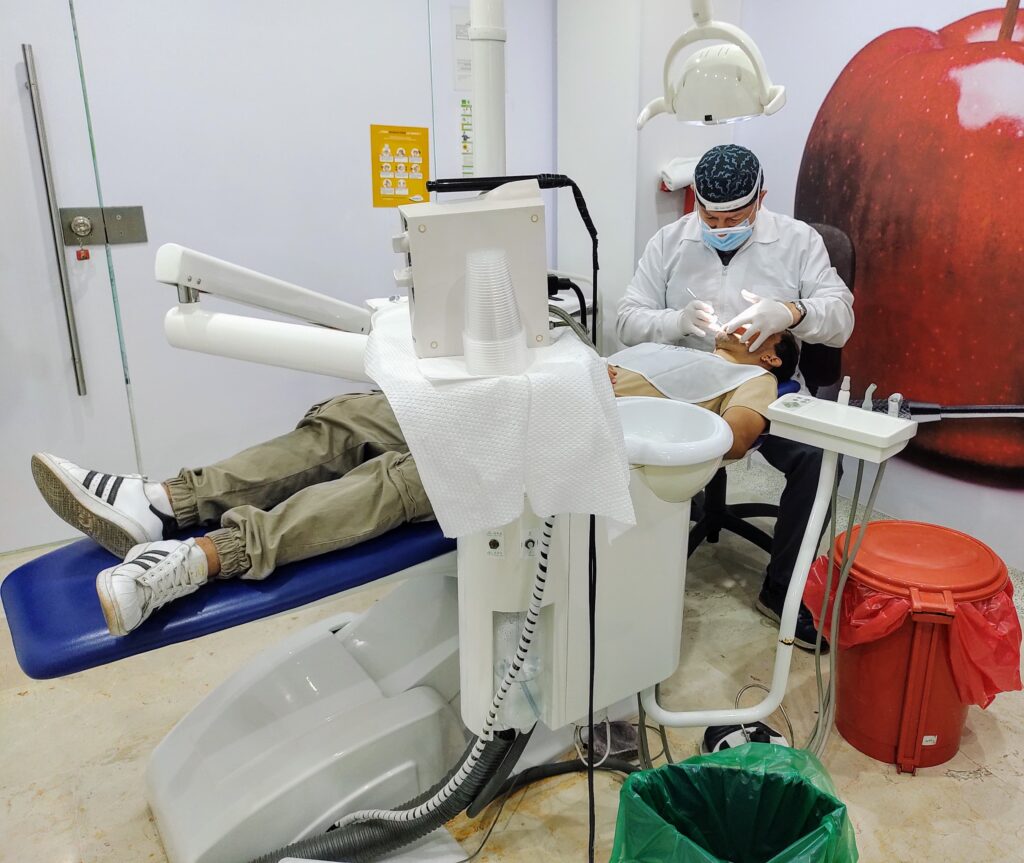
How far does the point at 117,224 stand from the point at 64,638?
5.61 ft

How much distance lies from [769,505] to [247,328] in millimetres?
1892

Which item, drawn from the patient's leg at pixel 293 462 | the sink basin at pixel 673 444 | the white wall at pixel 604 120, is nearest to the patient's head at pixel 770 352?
the sink basin at pixel 673 444

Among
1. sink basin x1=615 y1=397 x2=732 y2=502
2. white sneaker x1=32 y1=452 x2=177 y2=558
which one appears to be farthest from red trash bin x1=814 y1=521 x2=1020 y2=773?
white sneaker x1=32 y1=452 x2=177 y2=558

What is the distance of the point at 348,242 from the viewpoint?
284cm

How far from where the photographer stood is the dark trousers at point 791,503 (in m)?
2.05

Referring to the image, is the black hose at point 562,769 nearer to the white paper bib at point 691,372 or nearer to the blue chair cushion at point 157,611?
the blue chair cushion at point 157,611

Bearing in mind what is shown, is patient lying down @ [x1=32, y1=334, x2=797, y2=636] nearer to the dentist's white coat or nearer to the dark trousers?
the dark trousers

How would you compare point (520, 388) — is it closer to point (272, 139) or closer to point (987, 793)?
point (987, 793)

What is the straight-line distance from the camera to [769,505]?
2.55m

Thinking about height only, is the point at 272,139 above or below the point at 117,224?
above

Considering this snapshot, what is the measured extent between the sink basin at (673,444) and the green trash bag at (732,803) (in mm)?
440

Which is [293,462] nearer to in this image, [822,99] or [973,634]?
[973,634]

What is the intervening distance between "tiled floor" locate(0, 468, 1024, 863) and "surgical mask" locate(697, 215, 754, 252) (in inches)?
42.1

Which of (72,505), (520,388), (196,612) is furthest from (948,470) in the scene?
(72,505)
